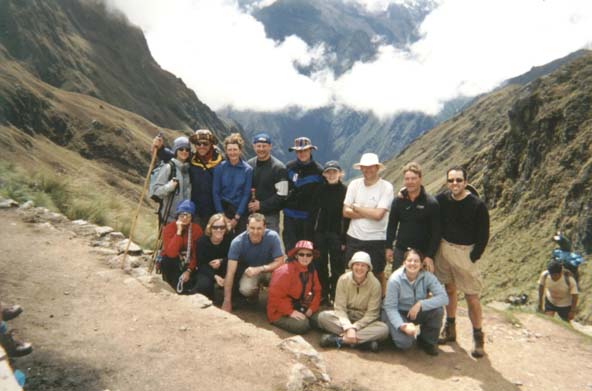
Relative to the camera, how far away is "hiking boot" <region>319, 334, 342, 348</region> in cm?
856

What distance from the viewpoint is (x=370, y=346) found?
8594 mm

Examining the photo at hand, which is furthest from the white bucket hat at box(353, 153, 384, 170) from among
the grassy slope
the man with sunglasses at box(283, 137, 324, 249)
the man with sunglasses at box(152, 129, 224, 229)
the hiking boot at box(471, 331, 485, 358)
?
the grassy slope

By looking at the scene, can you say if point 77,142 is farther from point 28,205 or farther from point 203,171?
point 203,171

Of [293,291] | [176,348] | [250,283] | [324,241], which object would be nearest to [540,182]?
[324,241]

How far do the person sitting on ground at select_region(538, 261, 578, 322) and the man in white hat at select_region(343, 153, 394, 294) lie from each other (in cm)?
637

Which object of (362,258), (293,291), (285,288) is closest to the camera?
(362,258)

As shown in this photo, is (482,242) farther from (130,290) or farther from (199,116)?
(199,116)

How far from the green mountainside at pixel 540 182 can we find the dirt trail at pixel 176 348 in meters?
22.2

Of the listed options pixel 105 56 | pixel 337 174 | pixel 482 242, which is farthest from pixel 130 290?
pixel 105 56

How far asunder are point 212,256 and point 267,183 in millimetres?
1914

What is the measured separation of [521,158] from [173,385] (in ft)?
210

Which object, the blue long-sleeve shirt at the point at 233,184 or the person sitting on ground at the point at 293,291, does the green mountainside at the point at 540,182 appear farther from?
the blue long-sleeve shirt at the point at 233,184

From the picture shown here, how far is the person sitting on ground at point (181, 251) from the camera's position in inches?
377

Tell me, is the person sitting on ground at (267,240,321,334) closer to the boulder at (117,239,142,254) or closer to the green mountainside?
the boulder at (117,239,142,254)
